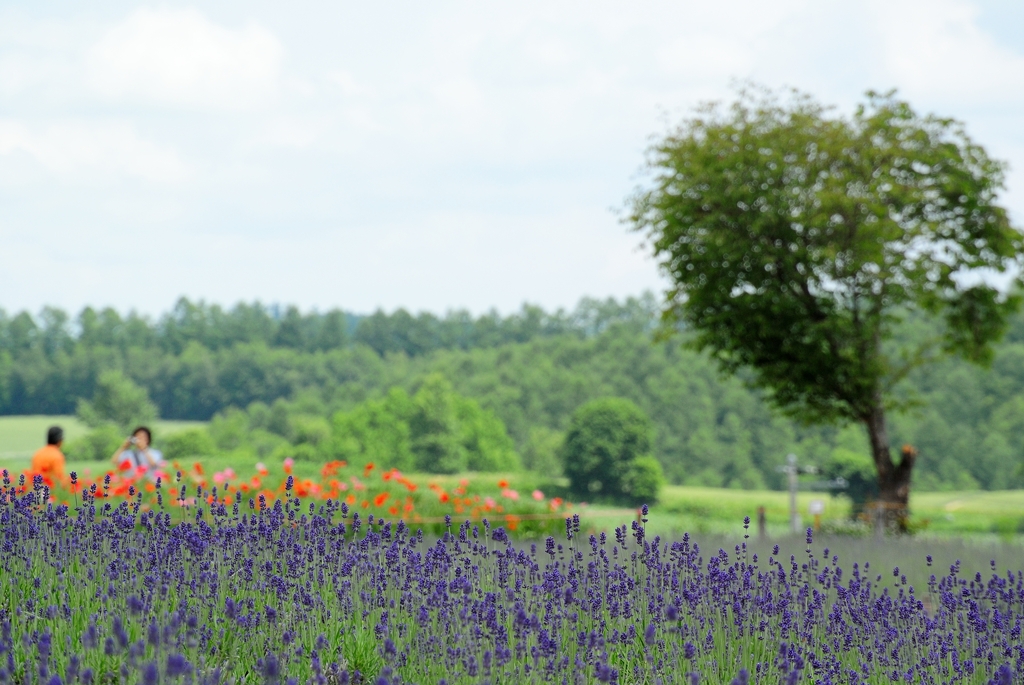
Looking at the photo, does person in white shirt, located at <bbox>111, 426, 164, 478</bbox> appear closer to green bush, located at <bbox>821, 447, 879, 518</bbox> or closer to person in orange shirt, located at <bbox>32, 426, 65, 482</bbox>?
person in orange shirt, located at <bbox>32, 426, 65, 482</bbox>

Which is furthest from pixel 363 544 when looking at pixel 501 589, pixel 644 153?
pixel 644 153

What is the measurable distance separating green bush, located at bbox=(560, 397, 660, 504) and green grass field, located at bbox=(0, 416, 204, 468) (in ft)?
84.1

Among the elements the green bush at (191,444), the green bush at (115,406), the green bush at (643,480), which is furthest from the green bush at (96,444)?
the green bush at (643,480)

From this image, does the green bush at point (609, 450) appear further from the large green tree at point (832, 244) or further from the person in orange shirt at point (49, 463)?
the person in orange shirt at point (49, 463)

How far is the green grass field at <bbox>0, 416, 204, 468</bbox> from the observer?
185 ft

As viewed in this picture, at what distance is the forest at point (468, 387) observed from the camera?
53094 mm

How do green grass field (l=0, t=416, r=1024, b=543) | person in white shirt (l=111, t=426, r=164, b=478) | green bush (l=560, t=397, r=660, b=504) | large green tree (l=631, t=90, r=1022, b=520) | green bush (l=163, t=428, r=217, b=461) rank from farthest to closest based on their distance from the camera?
green bush (l=163, t=428, r=217, b=461) → green bush (l=560, t=397, r=660, b=504) → green grass field (l=0, t=416, r=1024, b=543) → large green tree (l=631, t=90, r=1022, b=520) → person in white shirt (l=111, t=426, r=164, b=478)

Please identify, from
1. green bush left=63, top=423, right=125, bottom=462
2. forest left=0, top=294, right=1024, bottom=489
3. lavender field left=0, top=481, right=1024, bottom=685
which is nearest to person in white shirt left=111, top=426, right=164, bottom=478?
lavender field left=0, top=481, right=1024, bottom=685

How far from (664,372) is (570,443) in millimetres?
16283

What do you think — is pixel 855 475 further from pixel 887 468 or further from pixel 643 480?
pixel 887 468

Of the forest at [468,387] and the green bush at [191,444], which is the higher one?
the forest at [468,387]

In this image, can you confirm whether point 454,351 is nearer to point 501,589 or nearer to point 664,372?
point 664,372

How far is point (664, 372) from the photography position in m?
63.9

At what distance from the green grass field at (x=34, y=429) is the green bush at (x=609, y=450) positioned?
25.6 meters
